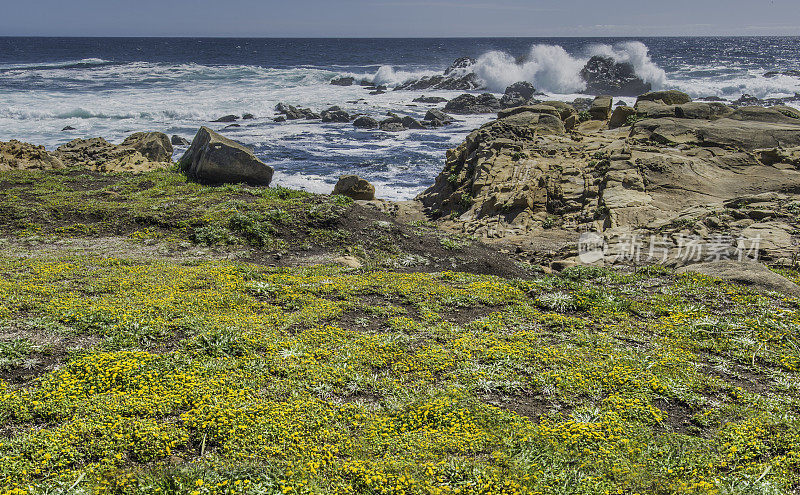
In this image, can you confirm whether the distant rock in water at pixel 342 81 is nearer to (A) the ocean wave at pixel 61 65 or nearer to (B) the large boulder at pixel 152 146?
(A) the ocean wave at pixel 61 65

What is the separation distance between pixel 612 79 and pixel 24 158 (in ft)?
247

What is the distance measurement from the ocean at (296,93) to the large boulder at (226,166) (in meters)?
11.2

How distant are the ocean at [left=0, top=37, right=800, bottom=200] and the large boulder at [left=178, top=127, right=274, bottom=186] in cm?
1118

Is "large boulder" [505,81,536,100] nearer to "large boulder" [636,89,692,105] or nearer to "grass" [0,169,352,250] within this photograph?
"large boulder" [636,89,692,105]

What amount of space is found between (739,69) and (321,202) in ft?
344

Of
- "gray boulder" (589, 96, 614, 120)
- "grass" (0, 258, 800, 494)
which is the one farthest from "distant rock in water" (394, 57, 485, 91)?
"grass" (0, 258, 800, 494)

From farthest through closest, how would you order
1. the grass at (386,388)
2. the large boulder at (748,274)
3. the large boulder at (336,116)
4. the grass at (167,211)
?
1. the large boulder at (336,116)
2. the grass at (167,211)
3. the large boulder at (748,274)
4. the grass at (386,388)

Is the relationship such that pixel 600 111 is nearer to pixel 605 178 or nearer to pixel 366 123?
pixel 605 178

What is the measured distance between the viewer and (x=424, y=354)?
8.38 m

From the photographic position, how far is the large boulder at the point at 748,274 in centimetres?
1145

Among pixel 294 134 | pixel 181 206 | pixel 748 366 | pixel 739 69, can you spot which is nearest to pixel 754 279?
pixel 748 366

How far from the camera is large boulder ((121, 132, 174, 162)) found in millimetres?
28062

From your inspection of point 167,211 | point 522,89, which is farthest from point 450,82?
point 167,211

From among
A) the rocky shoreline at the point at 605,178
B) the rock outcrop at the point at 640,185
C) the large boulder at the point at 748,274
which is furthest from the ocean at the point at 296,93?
the large boulder at the point at 748,274
